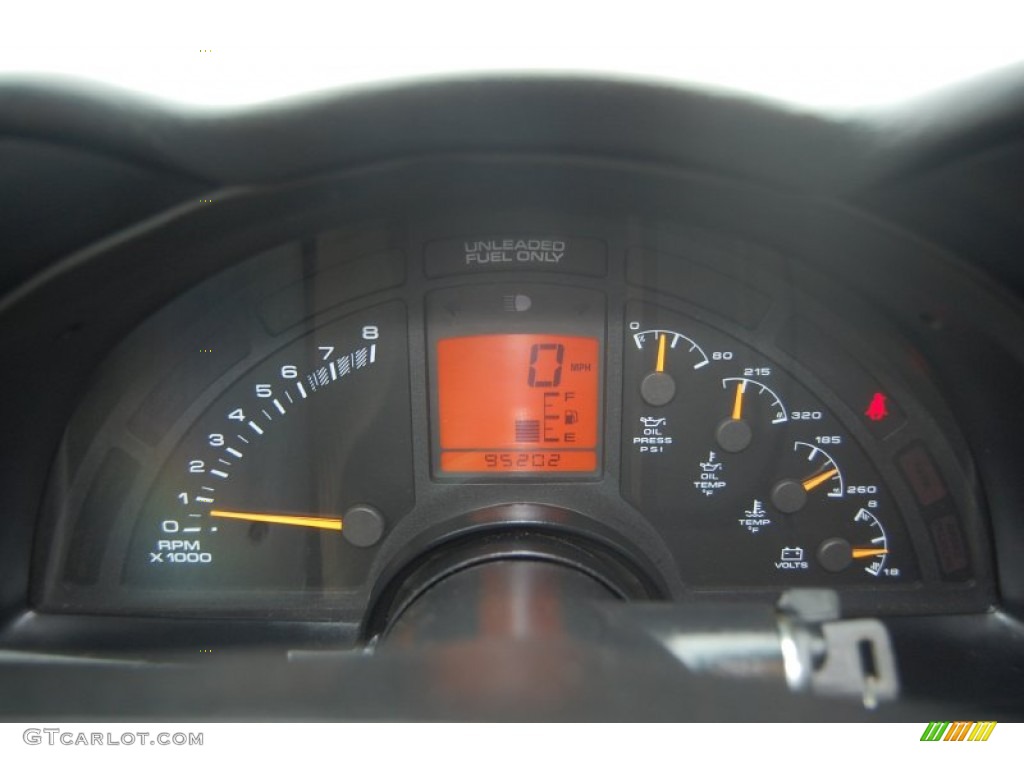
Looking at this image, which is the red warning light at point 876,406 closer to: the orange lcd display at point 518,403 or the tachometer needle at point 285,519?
the orange lcd display at point 518,403

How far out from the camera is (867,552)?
196 centimetres

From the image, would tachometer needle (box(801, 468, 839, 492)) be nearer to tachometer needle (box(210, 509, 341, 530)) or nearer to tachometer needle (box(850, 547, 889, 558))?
tachometer needle (box(850, 547, 889, 558))

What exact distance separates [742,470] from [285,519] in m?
0.81

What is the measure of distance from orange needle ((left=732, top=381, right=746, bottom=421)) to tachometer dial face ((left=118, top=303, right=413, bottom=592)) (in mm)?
571

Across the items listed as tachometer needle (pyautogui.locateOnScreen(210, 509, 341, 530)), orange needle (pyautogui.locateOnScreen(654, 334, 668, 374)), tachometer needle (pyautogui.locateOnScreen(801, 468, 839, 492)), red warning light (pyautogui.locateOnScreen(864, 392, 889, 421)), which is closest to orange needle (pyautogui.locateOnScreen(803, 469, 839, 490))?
tachometer needle (pyautogui.locateOnScreen(801, 468, 839, 492))

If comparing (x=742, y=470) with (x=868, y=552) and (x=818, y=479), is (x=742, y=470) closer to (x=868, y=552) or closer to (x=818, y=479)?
(x=818, y=479)

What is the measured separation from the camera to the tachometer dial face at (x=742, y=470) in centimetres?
192

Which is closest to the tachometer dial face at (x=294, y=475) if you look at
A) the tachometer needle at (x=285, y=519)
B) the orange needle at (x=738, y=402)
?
the tachometer needle at (x=285, y=519)

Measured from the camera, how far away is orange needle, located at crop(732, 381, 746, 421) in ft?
6.31
